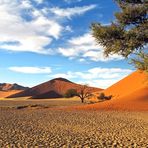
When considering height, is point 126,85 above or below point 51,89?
below

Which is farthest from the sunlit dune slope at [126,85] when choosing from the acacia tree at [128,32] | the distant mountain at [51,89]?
the acacia tree at [128,32]

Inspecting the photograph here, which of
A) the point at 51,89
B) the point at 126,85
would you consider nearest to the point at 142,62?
the point at 126,85

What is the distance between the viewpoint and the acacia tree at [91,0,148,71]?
23219 millimetres

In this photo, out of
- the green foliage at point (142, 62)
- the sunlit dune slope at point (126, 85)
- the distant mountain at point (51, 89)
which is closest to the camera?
the green foliage at point (142, 62)

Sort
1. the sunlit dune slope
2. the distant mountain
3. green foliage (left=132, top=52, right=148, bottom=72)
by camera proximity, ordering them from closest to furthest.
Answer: green foliage (left=132, top=52, right=148, bottom=72) < the sunlit dune slope < the distant mountain

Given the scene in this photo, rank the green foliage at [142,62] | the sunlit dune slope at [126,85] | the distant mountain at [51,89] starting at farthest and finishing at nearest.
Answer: the distant mountain at [51,89] < the sunlit dune slope at [126,85] < the green foliage at [142,62]

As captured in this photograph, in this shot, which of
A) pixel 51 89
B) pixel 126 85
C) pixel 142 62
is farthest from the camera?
pixel 51 89

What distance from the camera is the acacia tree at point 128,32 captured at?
2322cm

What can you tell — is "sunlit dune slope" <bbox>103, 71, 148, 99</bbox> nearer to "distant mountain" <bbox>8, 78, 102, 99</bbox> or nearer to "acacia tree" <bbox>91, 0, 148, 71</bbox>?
"distant mountain" <bbox>8, 78, 102, 99</bbox>

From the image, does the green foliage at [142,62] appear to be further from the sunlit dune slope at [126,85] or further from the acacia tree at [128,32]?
the sunlit dune slope at [126,85]

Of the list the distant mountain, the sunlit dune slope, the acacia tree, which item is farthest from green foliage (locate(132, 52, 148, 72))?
the distant mountain

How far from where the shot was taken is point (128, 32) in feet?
77.6

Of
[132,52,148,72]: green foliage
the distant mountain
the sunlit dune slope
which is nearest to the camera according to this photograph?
[132,52,148,72]: green foliage

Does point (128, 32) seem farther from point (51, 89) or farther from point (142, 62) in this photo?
point (51, 89)
